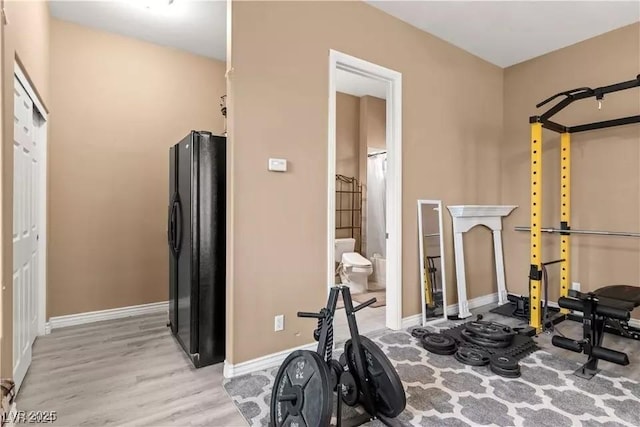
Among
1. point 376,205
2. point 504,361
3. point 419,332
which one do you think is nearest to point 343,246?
point 376,205

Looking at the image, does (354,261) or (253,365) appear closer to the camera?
(253,365)

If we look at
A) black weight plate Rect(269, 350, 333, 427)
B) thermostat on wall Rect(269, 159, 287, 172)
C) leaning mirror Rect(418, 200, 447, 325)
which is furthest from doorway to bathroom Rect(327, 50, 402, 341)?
black weight plate Rect(269, 350, 333, 427)

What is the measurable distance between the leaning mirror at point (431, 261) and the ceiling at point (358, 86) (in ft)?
7.03

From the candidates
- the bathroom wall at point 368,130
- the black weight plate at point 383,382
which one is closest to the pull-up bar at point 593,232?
the bathroom wall at point 368,130

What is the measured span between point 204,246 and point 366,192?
3647mm

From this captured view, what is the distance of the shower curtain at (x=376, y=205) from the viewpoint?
5.49m

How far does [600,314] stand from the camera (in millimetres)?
2367

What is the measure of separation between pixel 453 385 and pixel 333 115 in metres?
2.21

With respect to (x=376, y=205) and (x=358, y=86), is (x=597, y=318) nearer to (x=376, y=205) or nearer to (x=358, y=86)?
(x=376, y=205)

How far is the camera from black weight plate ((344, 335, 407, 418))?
1651mm

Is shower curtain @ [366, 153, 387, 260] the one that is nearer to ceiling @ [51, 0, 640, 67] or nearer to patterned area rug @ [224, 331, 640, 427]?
ceiling @ [51, 0, 640, 67]

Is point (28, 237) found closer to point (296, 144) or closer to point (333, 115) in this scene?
point (296, 144)

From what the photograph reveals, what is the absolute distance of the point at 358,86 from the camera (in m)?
5.09

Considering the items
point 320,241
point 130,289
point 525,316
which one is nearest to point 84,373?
point 130,289
